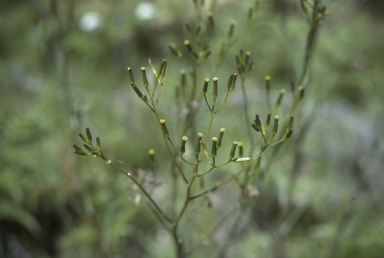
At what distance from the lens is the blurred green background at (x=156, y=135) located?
1.12m

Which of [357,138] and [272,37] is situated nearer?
[357,138]

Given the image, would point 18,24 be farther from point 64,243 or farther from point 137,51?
point 64,243

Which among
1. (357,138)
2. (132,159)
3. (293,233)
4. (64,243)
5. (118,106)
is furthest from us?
(118,106)

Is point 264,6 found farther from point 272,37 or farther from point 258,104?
point 258,104

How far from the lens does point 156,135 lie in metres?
1.66

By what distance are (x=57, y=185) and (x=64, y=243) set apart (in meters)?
0.22

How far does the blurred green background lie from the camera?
112cm

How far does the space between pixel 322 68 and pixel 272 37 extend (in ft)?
1.36

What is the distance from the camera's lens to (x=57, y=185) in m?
1.21

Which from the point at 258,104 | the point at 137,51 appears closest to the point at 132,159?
the point at 258,104

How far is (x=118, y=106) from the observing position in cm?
180

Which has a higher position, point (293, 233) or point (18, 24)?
point (18, 24)

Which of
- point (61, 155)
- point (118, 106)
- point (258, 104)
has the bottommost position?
point (61, 155)

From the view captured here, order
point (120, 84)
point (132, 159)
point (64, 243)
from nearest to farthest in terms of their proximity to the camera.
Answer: point (64, 243), point (132, 159), point (120, 84)
